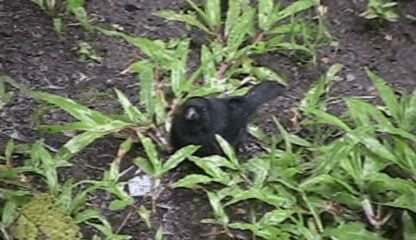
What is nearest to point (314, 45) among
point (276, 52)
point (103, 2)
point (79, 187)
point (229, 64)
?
point (276, 52)

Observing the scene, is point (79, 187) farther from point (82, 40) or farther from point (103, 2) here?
point (103, 2)

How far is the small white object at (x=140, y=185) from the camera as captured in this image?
407 cm

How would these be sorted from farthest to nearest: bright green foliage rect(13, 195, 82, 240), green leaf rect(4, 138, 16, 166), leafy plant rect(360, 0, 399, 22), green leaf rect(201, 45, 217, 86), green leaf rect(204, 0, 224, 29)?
leafy plant rect(360, 0, 399, 22) → green leaf rect(204, 0, 224, 29) → green leaf rect(201, 45, 217, 86) → green leaf rect(4, 138, 16, 166) → bright green foliage rect(13, 195, 82, 240)

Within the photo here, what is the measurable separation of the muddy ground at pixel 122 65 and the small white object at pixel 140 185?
0.16 feet

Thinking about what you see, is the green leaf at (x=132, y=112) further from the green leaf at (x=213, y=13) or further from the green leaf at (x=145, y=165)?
the green leaf at (x=213, y=13)

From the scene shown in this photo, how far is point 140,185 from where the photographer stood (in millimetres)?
4098

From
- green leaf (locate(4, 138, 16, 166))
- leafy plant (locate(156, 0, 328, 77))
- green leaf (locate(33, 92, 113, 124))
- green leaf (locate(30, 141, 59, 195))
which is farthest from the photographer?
leafy plant (locate(156, 0, 328, 77))

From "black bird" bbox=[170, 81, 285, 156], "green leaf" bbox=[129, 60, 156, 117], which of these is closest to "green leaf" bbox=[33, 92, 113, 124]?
"green leaf" bbox=[129, 60, 156, 117]

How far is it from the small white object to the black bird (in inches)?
6.7

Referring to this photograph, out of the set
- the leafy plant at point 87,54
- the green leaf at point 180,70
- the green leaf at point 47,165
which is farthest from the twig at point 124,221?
the leafy plant at point 87,54

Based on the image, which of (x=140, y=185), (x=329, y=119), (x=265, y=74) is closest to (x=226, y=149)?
(x=140, y=185)

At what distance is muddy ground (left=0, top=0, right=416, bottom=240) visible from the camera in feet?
13.4

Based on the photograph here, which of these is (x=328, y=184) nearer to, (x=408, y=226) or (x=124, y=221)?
(x=408, y=226)

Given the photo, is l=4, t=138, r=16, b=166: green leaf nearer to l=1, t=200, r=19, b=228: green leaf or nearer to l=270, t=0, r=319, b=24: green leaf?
l=1, t=200, r=19, b=228: green leaf
